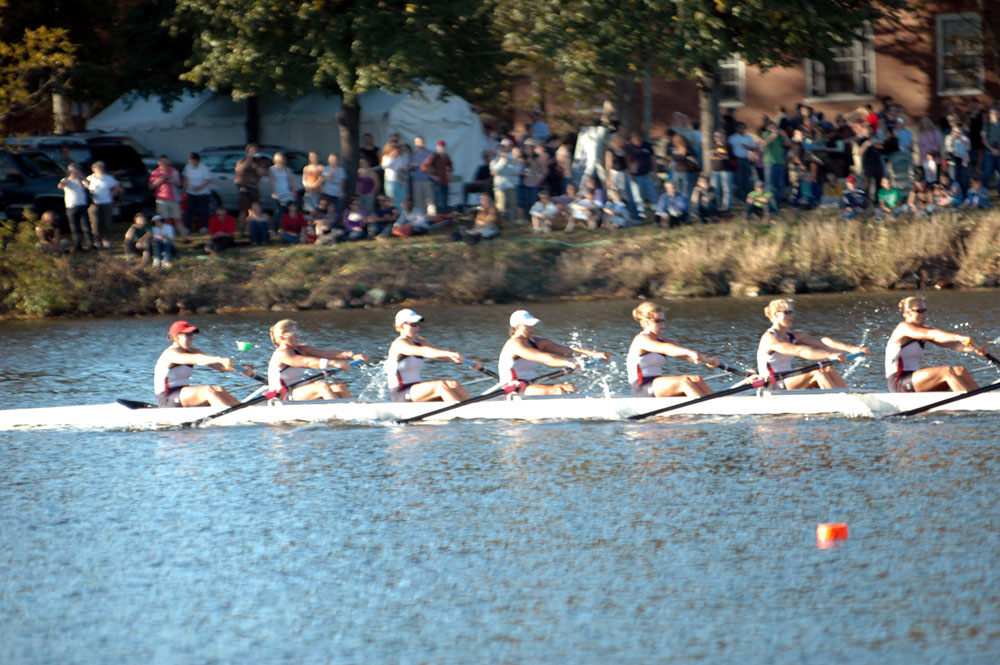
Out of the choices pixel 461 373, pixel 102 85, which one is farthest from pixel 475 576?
pixel 102 85

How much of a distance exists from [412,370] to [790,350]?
393cm

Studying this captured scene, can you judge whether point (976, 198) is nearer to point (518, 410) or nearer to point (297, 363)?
point (518, 410)

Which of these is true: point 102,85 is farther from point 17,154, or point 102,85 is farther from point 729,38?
point 729,38

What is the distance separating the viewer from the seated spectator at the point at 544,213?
2555cm

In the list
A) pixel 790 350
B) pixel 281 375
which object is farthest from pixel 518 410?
pixel 790 350

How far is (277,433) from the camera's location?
15.1 metres

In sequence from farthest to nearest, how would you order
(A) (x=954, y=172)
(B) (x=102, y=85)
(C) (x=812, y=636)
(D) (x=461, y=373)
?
(B) (x=102, y=85) < (A) (x=954, y=172) < (D) (x=461, y=373) < (C) (x=812, y=636)

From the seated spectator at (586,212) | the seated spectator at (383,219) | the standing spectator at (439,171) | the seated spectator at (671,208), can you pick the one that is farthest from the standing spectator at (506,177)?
the seated spectator at (671,208)

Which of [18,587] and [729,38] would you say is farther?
[729,38]

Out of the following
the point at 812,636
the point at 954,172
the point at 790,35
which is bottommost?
the point at 812,636

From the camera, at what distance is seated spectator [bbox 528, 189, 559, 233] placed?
83.8 feet

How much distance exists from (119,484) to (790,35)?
54.7 ft

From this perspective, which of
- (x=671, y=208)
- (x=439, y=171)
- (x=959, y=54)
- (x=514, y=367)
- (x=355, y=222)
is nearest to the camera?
(x=514, y=367)

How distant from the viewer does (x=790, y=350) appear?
14453 millimetres
